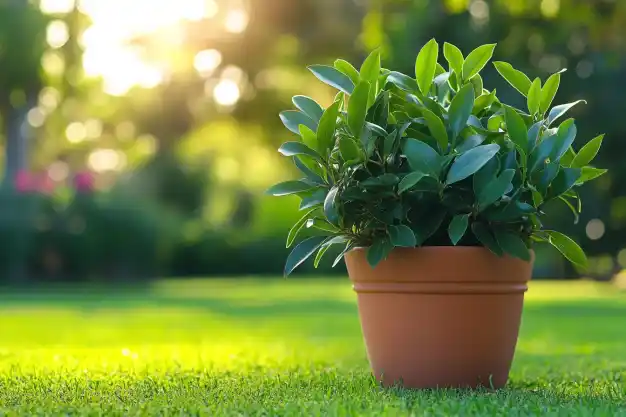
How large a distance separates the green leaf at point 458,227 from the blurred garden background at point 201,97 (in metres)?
6.27

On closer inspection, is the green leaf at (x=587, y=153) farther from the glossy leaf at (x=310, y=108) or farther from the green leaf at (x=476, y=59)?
the glossy leaf at (x=310, y=108)

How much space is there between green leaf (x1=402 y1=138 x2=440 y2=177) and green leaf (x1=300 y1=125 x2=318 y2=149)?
334 millimetres

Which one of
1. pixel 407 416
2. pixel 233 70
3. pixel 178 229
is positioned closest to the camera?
pixel 407 416

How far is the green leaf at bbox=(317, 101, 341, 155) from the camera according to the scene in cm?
303

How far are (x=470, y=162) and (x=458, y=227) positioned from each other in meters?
0.22

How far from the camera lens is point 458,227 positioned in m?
2.96

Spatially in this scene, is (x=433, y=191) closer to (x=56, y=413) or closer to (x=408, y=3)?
(x=56, y=413)

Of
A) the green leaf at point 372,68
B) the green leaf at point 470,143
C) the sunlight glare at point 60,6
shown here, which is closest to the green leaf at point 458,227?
the green leaf at point 470,143

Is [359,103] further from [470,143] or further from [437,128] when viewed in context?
[470,143]

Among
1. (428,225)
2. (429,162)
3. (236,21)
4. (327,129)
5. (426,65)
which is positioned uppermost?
(236,21)

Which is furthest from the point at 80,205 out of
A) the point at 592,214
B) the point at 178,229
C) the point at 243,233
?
the point at 592,214

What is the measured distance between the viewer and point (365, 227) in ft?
10.5

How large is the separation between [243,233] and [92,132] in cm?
1880

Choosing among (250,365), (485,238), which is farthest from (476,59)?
(250,365)
